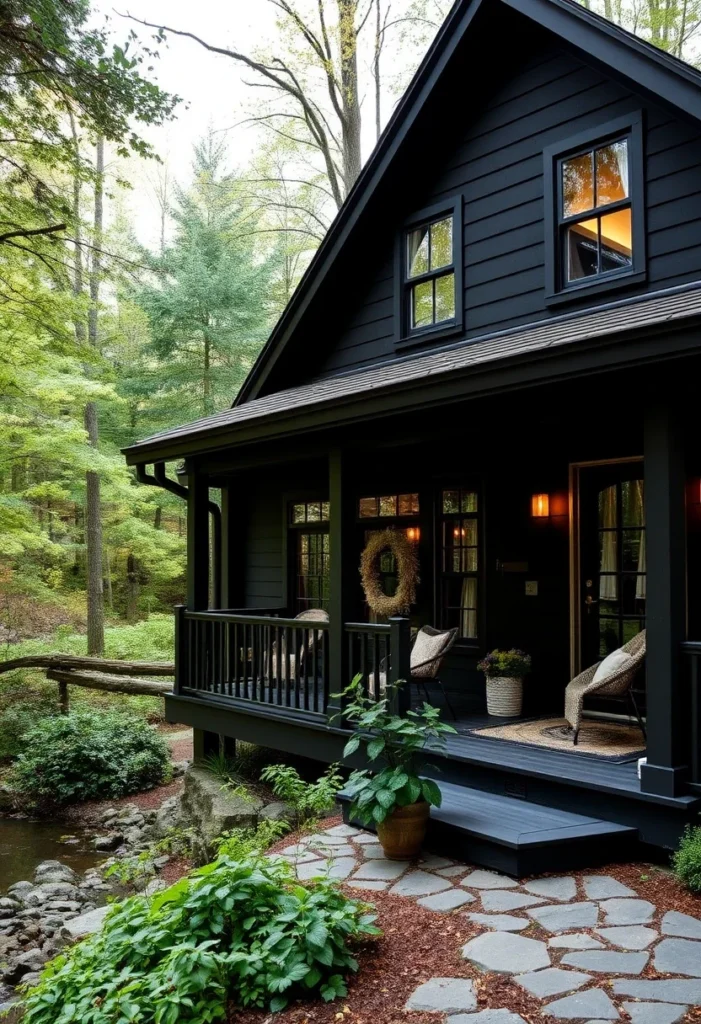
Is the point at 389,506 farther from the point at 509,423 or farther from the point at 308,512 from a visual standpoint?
the point at 509,423

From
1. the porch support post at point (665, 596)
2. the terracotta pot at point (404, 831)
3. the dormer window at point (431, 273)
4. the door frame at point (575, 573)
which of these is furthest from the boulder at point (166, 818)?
the dormer window at point (431, 273)

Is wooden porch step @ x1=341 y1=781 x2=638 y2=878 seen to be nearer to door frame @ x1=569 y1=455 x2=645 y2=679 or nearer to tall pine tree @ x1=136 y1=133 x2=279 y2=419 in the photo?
door frame @ x1=569 y1=455 x2=645 y2=679

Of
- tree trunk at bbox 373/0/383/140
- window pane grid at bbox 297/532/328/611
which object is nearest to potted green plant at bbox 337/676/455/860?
window pane grid at bbox 297/532/328/611

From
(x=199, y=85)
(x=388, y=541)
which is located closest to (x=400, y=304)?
(x=388, y=541)

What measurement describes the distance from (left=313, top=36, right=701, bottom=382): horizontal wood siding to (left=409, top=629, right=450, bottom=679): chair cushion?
2.84 metres

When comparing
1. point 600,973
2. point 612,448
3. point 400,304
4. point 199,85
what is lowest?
point 600,973

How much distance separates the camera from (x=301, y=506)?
10.3m

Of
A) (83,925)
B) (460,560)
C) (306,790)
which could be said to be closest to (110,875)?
(83,925)

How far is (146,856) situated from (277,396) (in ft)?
16.4

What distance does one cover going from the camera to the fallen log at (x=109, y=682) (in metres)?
12.4

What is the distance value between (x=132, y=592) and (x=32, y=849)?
13.6m

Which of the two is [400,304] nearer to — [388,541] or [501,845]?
[388,541]

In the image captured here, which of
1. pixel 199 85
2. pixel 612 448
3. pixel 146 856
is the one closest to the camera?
pixel 146 856

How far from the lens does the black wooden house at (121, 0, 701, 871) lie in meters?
4.65
